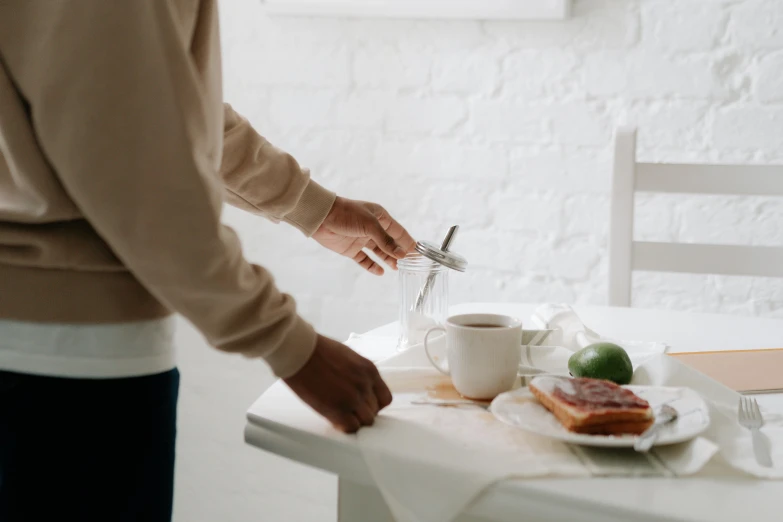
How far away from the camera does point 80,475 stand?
669mm

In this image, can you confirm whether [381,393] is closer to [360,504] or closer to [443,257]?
[360,504]

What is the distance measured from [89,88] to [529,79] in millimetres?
1324

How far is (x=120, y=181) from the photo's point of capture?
1.94ft

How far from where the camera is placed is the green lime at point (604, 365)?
32.4 inches

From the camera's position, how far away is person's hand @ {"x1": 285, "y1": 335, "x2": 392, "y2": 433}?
0.71 metres

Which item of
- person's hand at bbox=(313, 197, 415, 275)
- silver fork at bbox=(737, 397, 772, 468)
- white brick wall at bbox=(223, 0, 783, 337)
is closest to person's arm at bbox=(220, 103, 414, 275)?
person's hand at bbox=(313, 197, 415, 275)

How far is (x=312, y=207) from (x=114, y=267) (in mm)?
445

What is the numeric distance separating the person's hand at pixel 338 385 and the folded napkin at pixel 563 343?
25 cm

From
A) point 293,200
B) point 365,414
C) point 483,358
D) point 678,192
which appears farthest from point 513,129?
point 365,414

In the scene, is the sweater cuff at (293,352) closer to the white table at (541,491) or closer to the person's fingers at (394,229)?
the white table at (541,491)

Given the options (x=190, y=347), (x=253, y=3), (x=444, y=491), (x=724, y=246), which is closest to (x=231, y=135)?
(x=444, y=491)

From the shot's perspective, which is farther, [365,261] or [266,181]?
[365,261]

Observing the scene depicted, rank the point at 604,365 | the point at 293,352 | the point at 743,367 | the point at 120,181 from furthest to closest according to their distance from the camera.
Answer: the point at 743,367 < the point at 604,365 < the point at 293,352 < the point at 120,181

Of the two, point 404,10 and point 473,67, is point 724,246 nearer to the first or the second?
point 473,67
